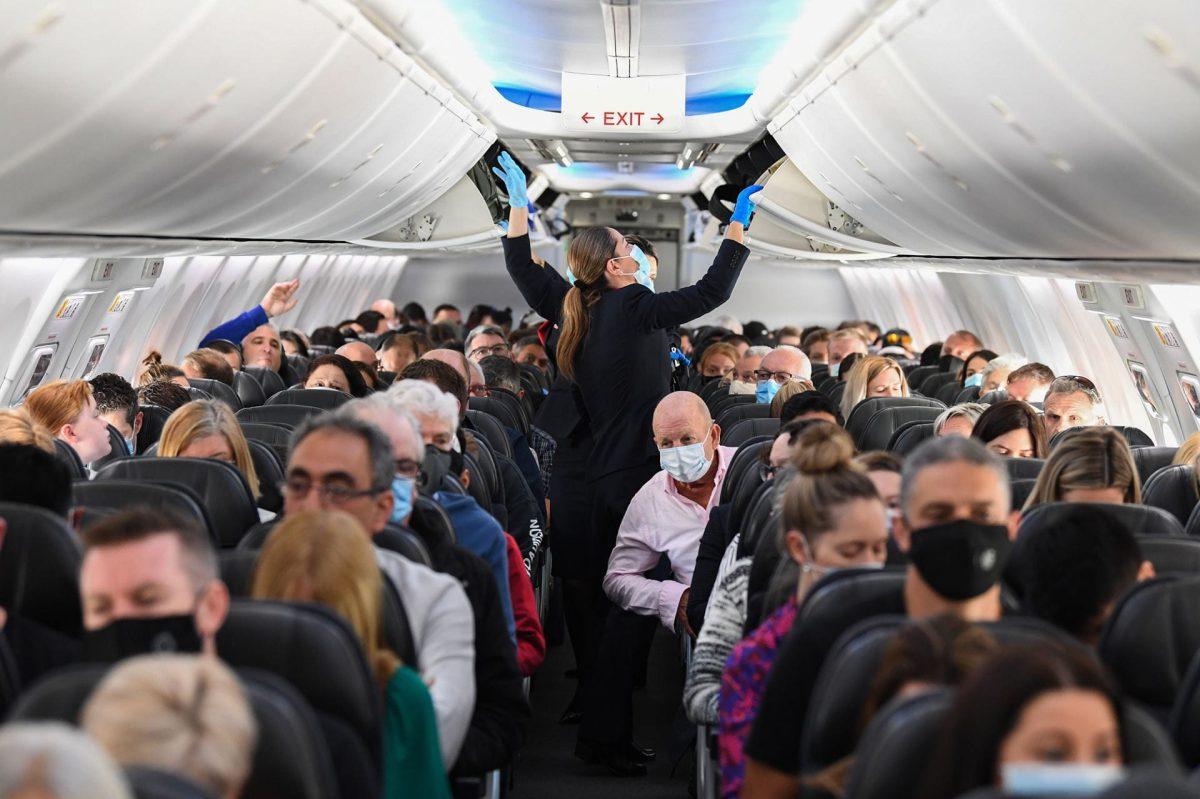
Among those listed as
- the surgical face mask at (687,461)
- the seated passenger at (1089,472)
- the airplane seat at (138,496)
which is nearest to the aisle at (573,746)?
the surgical face mask at (687,461)

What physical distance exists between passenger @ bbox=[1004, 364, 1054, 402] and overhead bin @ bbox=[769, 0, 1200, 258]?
834 millimetres

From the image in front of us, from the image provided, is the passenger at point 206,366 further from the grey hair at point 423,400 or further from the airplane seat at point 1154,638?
the airplane seat at point 1154,638

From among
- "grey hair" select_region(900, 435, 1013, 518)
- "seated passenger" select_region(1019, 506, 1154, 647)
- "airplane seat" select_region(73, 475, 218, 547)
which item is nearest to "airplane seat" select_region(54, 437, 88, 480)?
"airplane seat" select_region(73, 475, 218, 547)

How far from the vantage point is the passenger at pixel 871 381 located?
31.2 feet

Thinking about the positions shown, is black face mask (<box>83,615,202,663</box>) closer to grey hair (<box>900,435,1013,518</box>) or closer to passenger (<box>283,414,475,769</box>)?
passenger (<box>283,414,475,769</box>)

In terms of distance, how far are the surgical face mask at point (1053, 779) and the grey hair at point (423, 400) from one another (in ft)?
11.4

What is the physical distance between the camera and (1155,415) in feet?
45.7

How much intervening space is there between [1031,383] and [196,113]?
16.5 ft

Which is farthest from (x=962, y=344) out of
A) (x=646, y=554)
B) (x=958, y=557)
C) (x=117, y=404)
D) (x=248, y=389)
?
(x=958, y=557)

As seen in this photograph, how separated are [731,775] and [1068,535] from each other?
3.47ft

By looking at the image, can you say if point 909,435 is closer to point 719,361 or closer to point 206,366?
point 206,366

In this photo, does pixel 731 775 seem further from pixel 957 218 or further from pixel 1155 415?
pixel 1155 415

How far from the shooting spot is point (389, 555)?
154 inches

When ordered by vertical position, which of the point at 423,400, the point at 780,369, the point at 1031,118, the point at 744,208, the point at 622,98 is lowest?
the point at 423,400
